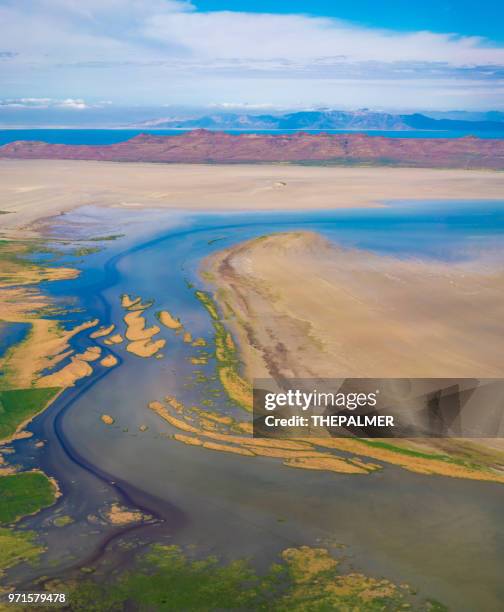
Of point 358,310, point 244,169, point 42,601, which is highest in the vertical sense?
point 244,169

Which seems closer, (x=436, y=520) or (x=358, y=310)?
(x=436, y=520)

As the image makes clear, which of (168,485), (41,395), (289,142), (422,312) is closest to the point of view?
(168,485)

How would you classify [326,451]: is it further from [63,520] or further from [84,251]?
[84,251]

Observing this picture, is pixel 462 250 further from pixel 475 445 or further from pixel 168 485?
pixel 168 485

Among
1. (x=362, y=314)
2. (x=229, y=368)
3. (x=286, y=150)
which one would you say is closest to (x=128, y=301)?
(x=229, y=368)

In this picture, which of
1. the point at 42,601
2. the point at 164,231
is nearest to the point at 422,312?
the point at 42,601

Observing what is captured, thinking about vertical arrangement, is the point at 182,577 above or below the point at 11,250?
below

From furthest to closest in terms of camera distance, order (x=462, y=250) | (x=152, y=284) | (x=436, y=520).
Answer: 1. (x=462, y=250)
2. (x=152, y=284)
3. (x=436, y=520)

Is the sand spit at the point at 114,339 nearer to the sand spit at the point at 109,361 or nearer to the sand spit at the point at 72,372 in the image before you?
the sand spit at the point at 72,372
